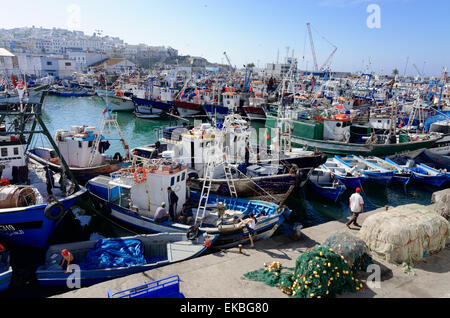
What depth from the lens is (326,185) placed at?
55.2 feet

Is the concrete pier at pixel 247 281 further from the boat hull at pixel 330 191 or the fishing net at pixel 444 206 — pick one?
the boat hull at pixel 330 191

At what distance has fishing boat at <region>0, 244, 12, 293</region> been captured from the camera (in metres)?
7.70

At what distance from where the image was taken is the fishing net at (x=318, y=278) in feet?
20.9

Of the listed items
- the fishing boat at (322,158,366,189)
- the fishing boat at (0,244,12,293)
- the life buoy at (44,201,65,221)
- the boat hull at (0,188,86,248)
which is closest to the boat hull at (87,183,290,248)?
the life buoy at (44,201,65,221)

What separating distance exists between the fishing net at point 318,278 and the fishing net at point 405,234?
5.93 feet

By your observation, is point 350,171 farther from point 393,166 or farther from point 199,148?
point 199,148

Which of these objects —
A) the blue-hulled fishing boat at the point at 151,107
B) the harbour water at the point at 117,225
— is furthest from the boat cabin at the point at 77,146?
the blue-hulled fishing boat at the point at 151,107

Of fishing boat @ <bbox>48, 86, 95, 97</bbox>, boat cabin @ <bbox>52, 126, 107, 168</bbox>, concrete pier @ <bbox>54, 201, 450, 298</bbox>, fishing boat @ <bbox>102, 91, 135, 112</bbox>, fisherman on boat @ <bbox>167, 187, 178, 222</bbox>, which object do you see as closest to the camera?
concrete pier @ <bbox>54, 201, 450, 298</bbox>

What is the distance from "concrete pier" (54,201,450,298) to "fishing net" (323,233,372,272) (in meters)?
0.33

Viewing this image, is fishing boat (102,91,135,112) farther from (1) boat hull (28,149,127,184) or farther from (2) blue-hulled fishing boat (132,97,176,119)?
(1) boat hull (28,149,127,184)

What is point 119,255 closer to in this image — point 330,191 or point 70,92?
point 330,191

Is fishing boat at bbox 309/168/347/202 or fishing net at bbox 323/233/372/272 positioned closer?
fishing net at bbox 323/233/372/272

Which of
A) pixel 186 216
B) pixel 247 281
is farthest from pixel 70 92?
pixel 247 281
